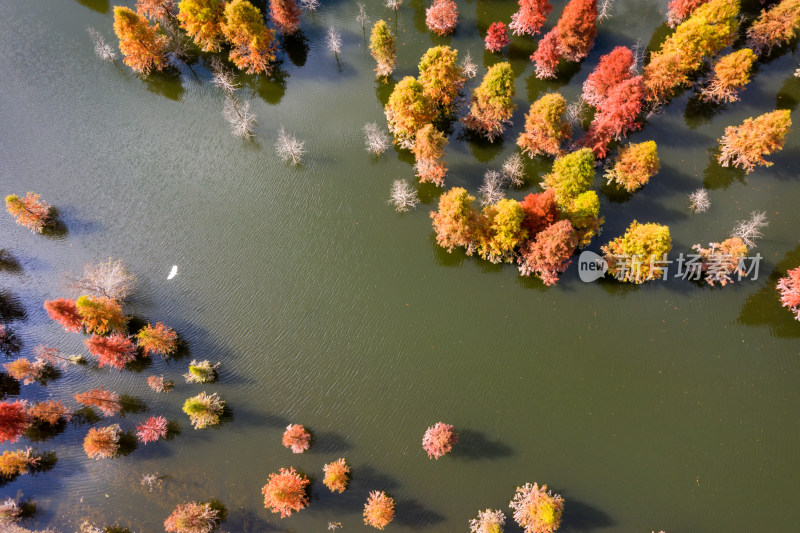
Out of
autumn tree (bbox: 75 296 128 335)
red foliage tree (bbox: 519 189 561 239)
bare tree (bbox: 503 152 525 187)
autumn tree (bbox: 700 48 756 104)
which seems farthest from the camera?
bare tree (bbox: 503 152 525 187)

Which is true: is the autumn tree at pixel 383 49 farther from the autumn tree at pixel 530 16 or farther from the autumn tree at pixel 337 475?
the autumn tree at pixel 337 475

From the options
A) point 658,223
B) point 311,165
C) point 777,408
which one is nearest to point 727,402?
point 777,408

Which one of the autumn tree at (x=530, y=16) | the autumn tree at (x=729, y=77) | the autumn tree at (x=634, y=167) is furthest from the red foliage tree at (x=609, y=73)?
the autumn tree at (x=729, y=77)

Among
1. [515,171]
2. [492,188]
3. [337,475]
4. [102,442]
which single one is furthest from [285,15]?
[337,475]

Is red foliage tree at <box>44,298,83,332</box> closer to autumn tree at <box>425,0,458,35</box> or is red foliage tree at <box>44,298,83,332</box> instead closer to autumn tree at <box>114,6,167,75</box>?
autumn tree at <box>114,6,167,75</box>

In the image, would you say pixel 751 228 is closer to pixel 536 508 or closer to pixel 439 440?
pixel 536 508

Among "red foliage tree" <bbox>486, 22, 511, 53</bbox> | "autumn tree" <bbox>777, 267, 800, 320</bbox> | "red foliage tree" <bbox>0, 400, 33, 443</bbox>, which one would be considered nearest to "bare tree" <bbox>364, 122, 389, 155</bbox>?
"red foliage tree" <bbox>486, 22, 511, 53</bbox>
